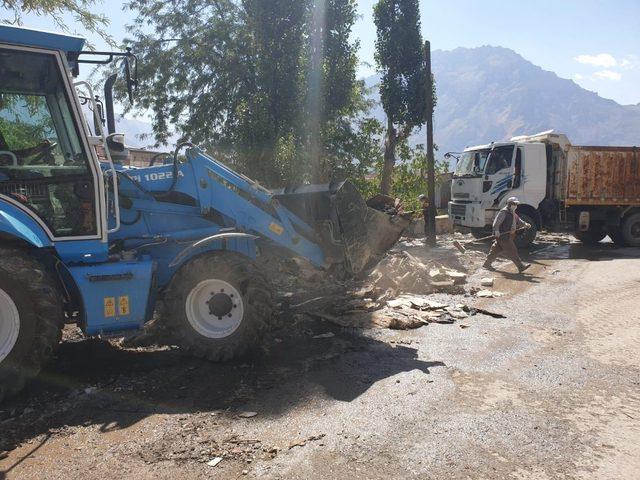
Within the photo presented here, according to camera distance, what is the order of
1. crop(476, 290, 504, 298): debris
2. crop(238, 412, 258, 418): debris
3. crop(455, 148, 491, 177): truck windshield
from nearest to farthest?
1. crop(238, 412, 258, 418): debris
2. crop(476, 290, 504, 298): debris
3. crop(455, 148, 491, 177): truck windshield

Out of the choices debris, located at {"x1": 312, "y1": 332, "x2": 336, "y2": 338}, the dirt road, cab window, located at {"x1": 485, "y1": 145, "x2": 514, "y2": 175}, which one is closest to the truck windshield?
cab window, located at {"x1": 485, "y1": 145, "x2": 514, "y2": 175}

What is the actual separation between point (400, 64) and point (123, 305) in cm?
1498

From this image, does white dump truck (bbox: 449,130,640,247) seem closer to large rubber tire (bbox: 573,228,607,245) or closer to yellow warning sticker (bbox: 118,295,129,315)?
large rubber tire (bbox: 573,228,607,245)

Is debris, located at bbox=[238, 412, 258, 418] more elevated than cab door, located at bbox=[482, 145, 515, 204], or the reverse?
cab door, located at bbox=[482, 145, 515, 204]

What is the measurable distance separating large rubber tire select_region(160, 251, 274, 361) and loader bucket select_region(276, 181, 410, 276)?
1338 millimetres

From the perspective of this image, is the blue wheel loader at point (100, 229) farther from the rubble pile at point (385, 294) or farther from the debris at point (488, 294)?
the debris at point (488, 294)

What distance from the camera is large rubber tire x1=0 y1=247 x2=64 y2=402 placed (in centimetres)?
420

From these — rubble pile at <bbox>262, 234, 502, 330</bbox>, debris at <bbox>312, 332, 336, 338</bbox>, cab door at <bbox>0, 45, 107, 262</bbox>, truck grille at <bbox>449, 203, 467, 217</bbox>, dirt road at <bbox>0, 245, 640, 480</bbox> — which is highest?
cab door at <bbox>0, 45, 107, 262</bbox>

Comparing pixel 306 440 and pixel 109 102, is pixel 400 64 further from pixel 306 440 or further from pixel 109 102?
pixel 306 440

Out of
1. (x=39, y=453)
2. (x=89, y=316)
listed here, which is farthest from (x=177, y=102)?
(x=39, y=453)

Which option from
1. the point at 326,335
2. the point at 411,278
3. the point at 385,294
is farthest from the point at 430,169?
the point at 326,335

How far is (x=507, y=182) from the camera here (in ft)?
45.6

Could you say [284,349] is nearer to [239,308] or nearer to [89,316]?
[239,308]

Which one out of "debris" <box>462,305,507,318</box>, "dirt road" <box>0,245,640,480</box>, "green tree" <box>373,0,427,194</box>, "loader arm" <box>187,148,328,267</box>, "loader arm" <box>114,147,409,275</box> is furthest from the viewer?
"green tree" <box>373,0,427,194</box>
